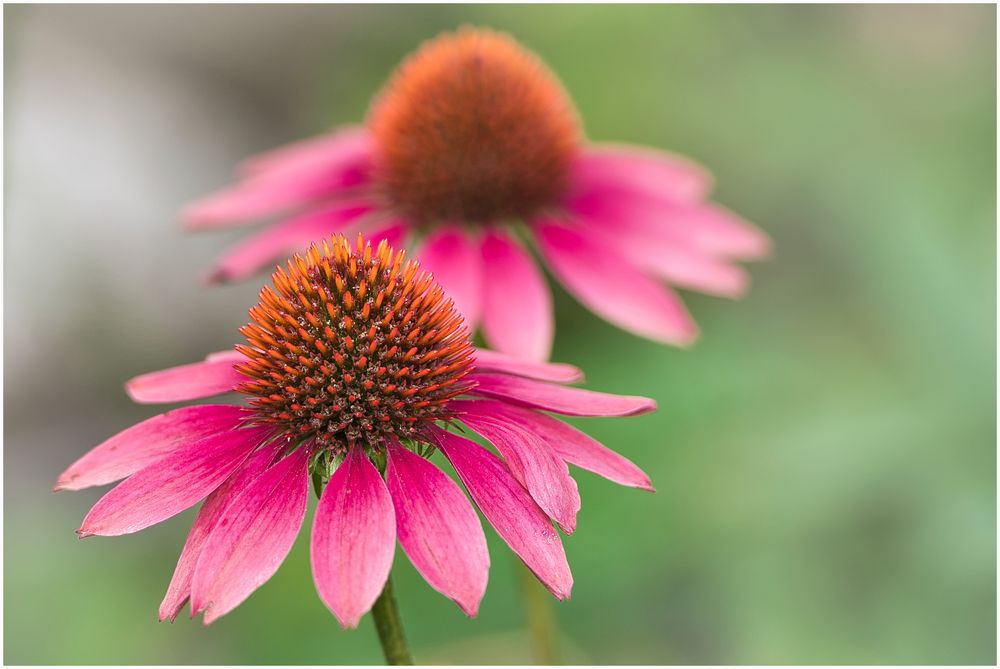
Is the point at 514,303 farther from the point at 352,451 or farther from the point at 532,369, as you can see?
the point at 352,451

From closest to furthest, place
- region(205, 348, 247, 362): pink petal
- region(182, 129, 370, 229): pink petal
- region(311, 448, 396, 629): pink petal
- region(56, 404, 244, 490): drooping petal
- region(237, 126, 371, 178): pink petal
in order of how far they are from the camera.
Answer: region(311, 448, 396, 629): pink petal < region(56, 404, 244, 490): drooping petal < region(205, 348, 247, 362): pink petal < region(182, 129, 370, 229): pink petal < region(237, 126, 371, 178): pink petal

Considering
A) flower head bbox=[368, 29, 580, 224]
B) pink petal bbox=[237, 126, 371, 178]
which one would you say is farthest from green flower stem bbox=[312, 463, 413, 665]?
pink petal bbox=[237, 126, 371, 178]

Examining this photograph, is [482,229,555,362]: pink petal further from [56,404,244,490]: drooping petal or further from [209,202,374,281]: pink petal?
[56,404,244,490]: drooping petal

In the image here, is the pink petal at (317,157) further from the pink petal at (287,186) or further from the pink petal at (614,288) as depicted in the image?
the pink petal at (614,288)

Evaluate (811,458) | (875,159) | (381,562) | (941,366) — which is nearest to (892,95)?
(875,159)

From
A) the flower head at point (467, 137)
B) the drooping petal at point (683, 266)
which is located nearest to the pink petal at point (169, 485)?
the flower head at point (467, 137)
